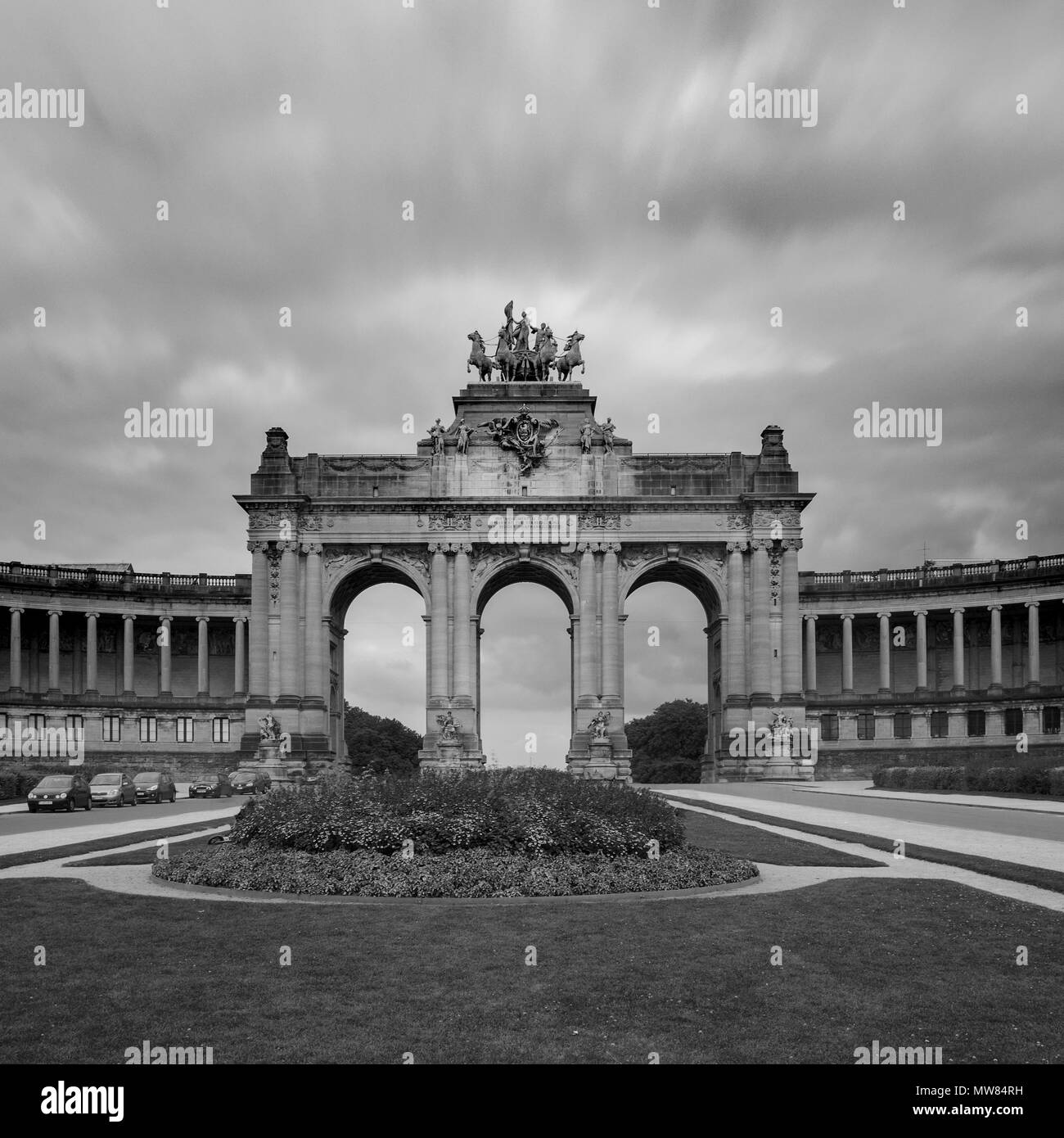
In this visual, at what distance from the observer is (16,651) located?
9194cm

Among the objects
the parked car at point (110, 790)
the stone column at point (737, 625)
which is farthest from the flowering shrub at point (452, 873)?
the stone column at point (737, 625)

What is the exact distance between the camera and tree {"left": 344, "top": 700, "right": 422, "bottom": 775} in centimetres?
14624

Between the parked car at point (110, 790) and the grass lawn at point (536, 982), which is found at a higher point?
the grass lawn at point (536, 982)

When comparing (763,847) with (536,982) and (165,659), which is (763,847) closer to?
(536,982)

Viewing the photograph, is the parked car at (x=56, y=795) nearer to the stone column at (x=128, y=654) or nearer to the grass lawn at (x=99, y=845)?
the grass lawn at (x=99, y=845)

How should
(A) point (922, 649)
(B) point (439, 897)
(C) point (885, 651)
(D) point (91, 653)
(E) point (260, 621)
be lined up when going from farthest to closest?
(C) point (885, 651)
(D) point (91, 653)
(A) point (922, 649)
(E) point (260, 621)
(B) point (439, 897)

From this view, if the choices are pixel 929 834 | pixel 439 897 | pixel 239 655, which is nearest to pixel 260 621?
pixel 239 655

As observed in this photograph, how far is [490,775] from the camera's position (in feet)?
88.9

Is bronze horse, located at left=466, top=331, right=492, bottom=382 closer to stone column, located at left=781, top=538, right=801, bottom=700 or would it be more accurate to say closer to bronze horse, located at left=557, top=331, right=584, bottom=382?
bronze horse, located at left=557, top=331, right=584, bottom=382

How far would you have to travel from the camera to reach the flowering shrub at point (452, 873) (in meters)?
20.7

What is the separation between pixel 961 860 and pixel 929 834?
8.49m

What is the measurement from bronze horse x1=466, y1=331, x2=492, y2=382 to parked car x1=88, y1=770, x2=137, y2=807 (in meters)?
43.0

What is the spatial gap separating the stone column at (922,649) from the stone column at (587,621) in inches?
1271
